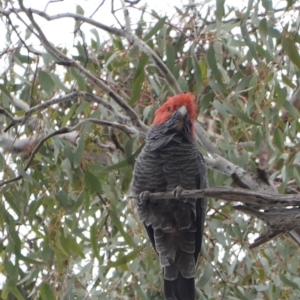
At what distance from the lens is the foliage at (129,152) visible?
8.13 feet

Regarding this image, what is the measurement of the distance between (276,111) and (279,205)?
65 cm

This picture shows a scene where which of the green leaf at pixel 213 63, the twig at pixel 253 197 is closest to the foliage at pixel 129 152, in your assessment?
the green leaf at pixel 213 63

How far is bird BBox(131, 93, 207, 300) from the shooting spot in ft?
8.55

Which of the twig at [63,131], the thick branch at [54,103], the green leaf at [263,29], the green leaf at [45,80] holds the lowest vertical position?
the twig at [63,131]

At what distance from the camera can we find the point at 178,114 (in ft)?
8.64

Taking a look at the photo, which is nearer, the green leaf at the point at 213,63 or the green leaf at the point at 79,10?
the green leaf at the point at 213,63

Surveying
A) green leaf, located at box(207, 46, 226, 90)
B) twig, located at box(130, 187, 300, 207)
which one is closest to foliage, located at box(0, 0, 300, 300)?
green leaf, located at box(207, 46, 226, 90)

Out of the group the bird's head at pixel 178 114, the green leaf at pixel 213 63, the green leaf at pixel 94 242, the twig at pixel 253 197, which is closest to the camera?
the twig at pixel 253 197

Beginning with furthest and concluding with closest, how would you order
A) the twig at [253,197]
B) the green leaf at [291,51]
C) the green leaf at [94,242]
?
the green leaf at [94,242] → the green leaf at [291,51] → the twig at [253,197]

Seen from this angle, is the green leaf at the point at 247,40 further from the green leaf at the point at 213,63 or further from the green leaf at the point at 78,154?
the green leaf at the point at 78,154

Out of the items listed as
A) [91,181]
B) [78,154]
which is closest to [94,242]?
[91,181]

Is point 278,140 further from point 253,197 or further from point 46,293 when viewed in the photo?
point 46,293

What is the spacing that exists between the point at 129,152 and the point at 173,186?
240mm

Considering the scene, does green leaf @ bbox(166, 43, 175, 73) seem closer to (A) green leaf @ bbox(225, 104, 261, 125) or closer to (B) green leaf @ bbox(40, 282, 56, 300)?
(A) green leaf @ bbox(225, 104, 261, 125)
